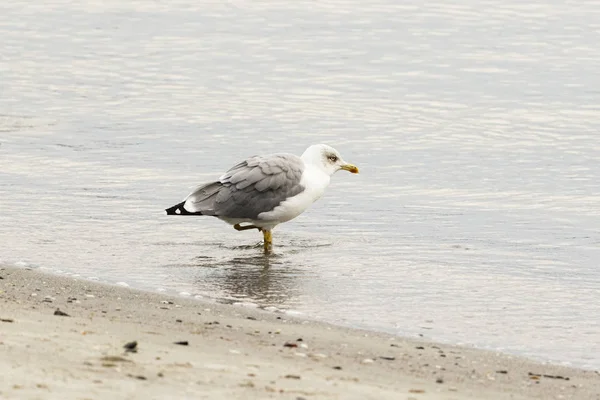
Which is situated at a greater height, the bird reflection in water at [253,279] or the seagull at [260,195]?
the seagull at [260,195]

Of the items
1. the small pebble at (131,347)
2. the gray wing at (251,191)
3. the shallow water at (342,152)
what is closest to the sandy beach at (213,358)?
the small pebble at (131,347)

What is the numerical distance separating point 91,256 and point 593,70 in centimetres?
1274

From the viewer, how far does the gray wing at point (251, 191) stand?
34.7 ft

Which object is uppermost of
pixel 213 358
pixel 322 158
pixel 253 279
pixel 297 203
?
pixel 322 158

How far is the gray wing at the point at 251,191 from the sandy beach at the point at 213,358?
2.27 metres

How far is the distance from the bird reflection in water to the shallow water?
0.10 ft

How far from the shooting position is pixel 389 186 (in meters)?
13.4

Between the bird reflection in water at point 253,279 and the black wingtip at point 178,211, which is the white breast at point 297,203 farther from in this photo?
the black wingtip at point 178,211

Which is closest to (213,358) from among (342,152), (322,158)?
(322,158)

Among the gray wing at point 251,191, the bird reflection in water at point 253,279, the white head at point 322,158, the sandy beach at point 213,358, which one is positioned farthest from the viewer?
the white head at point 322,158

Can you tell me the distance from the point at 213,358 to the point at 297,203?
15.2 feet

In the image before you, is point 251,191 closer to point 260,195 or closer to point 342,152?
point 260,195

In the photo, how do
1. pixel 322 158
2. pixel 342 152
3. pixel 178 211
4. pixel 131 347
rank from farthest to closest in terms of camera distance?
pixel 342 152, pixel 322 158, pixel 178 211, pixel 131 347

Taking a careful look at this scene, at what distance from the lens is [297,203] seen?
420 inches
